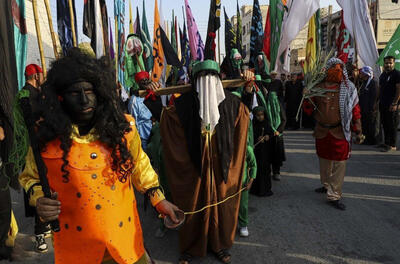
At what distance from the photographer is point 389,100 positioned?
277 inches

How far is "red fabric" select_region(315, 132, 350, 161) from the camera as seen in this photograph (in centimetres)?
412

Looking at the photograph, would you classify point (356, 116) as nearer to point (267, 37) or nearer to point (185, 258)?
point (185, 258)

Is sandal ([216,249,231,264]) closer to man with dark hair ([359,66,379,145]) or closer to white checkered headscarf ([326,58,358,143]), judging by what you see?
white checkered headscarf ([326,58,358,143])

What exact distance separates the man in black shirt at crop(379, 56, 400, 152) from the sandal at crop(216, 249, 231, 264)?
231 inches

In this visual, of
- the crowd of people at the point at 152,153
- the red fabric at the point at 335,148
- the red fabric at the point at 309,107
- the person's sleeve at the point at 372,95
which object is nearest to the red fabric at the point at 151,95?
the crowd of people at the point at 152,153

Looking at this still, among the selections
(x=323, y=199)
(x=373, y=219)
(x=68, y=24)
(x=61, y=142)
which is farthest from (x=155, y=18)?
(x=61, y=142)

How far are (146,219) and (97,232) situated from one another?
271 centimetres

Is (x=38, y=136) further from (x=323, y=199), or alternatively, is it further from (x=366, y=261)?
(x=323, y=199)

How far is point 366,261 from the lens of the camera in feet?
9.41

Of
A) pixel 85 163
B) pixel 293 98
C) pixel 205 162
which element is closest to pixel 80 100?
pixel 85 163

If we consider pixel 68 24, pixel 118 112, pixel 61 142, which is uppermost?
pixel 68 24

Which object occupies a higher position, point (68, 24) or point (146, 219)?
point (68, 24)

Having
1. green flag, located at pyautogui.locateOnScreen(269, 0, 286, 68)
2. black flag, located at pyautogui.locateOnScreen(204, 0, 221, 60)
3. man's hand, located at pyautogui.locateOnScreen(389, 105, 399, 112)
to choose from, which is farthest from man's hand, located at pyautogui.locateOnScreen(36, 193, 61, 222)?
man's hand, located at pyautogui.locateOnScreen(389, 105, 399, 112)

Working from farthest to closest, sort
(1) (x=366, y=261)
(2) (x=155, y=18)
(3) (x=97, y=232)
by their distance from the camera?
(2) (x=155, y=18)
(1) (x=366, y=261)
(3) (x=97, y=232)
